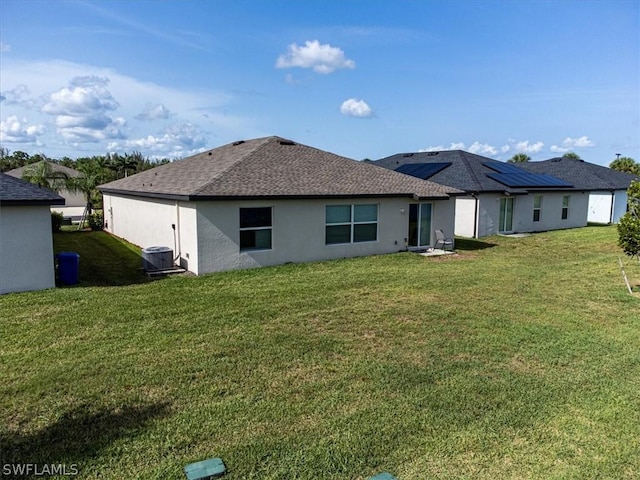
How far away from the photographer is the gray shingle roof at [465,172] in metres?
23.5

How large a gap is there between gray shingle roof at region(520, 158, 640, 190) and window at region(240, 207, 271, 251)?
23057 millimetres

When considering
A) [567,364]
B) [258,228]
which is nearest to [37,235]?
[258,228]

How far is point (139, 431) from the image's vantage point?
16.1 feet

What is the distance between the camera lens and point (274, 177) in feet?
50.1

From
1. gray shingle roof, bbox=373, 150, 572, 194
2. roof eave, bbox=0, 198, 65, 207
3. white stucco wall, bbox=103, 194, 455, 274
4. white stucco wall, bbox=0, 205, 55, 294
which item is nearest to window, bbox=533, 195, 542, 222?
gray shingle roof, bbox=373, 150, 572, 194

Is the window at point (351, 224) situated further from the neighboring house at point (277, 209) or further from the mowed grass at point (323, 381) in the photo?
the mowed grass at point (323, 381)

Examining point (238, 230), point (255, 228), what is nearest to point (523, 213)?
point (255, 228)

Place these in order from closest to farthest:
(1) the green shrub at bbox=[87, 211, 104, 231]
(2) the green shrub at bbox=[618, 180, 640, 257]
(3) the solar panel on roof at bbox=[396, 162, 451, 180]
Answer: (2) the green shrub at bbox=[618, 180, 640, 257]
(1) the green shrub at bbox=[87, 211, 104, 231]
(3) the solar panel on roof at bbox=[396, 162, 451, 180]

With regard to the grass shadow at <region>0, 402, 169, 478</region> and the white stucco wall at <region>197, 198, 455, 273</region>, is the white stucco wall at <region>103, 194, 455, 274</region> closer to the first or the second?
the white stucco wall at <region>197, 198, 455, 273</region>

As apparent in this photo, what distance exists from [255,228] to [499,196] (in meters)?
15.2

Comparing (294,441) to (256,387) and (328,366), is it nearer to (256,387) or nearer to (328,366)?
(256,387)

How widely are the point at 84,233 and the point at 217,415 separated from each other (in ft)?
71.3

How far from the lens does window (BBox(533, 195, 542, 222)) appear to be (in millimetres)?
26172

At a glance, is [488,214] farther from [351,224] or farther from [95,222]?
[95,222]
